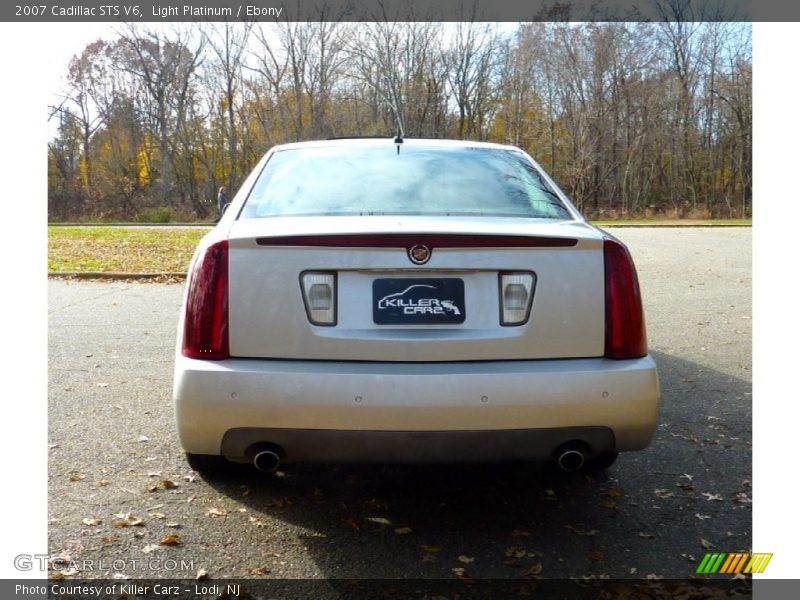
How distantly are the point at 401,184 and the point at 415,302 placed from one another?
3.07ft

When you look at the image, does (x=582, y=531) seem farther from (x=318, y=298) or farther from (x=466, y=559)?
(x=318, y=298)

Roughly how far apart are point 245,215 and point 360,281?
0.77 metres

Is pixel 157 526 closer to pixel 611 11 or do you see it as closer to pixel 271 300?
pixel 271 300

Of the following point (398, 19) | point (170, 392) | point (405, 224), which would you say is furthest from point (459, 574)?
point (398, 19)

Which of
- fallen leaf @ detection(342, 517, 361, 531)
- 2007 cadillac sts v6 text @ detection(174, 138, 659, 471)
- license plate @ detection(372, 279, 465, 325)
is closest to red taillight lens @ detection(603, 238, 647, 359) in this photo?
2007 cadillac sts v6 text @ detection(174, 138, 659, 471)

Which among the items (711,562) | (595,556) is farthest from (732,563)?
(595,556)

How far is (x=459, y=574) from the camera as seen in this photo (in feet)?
8.95

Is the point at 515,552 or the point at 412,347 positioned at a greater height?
the point at 412,347

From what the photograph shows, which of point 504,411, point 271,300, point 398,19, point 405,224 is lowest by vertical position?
point 504,411

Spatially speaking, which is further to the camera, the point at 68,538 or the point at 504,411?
the point at 68,538

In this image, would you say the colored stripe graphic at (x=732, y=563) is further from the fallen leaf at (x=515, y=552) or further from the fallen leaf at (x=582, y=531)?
the fallen leaf at (x=515, y=552)

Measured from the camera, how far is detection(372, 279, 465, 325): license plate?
2723mm

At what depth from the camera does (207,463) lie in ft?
11.3
